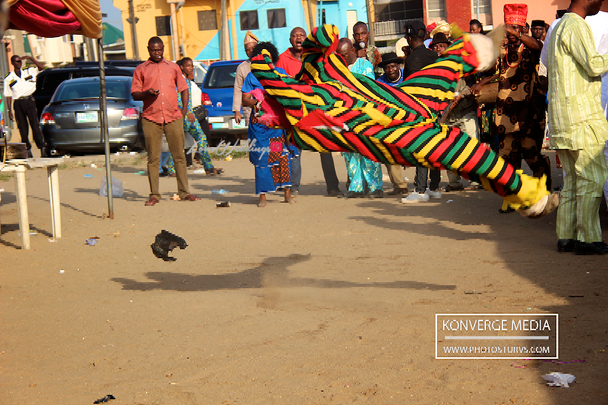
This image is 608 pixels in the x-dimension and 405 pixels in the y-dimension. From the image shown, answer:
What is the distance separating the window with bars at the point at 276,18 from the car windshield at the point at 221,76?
28.2 metres

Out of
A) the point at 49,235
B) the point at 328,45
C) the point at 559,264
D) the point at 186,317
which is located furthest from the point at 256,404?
the point at 49,235

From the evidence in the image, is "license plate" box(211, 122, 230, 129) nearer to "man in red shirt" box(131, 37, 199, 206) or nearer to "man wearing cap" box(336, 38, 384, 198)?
"man in red shirt" box(131, 37, 199, 206)

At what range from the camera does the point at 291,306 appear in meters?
4.81

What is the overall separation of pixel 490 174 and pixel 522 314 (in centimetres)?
90

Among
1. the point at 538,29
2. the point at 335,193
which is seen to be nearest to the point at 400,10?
the point at 335,193

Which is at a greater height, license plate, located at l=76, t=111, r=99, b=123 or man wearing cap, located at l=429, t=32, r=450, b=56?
man wearing cap, located at l=429, t=32, r=450, b=56

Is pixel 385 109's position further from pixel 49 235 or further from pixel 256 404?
pixel 49 235

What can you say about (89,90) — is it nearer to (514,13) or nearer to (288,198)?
(288,198)

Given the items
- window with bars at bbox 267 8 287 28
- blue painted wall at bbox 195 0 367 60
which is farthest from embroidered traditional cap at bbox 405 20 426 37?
window with bars at bbox 267 8 287 28

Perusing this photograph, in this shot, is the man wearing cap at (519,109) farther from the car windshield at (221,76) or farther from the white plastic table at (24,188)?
the car windshield at (221,76)

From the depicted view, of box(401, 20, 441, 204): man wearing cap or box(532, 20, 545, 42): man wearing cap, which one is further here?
box(532, 20, 545, 42): man wearing cap

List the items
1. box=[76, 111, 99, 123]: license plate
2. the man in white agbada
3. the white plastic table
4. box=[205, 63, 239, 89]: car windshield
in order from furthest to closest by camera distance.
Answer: box=[205, 63, 239, 89]: car windshield → box=[76, 111, 99, 123]: license plate → the white plastic table → the man in white agbada

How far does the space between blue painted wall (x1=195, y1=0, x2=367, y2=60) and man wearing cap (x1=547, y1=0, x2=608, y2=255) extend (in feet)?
123

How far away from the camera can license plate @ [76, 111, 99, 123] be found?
14.8 metres
